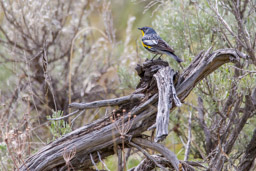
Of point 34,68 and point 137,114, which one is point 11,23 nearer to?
point 34,68

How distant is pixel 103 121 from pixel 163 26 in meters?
2.85

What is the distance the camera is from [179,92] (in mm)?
3273

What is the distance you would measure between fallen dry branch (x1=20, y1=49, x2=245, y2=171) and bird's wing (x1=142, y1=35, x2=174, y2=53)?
0.89 meters

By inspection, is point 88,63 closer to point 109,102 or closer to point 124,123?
point 124,123

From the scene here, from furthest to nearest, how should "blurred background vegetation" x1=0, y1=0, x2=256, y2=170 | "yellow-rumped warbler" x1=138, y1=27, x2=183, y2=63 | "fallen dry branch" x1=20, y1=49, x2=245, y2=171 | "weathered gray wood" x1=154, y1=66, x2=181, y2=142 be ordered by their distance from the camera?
"blurred background vegetation" x1=0, y1=0, x2=256, y2=170 → "yellow-rumped warbler" x1=138, y1=27, x2=183, y2=63 → "fallen dry branch" x1=20, y1=49, x2=245, y2=171 → "weathered gray wood" x1=154, y1=66, x2=181, y2=142

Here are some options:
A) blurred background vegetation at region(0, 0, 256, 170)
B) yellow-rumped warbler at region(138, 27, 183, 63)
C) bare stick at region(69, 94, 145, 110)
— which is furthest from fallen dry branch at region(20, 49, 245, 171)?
yellow-rumped warbler at region(138, 27, 183, 63)

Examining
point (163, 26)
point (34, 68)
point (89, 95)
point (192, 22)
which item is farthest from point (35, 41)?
point (192, 22)

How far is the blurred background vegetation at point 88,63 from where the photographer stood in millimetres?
4711

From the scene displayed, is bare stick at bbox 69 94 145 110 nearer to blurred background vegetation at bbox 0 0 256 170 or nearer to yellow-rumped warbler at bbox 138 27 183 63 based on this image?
blurred background vegetation at bbox 0 0 256 170

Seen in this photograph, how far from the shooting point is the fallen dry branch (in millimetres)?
3234

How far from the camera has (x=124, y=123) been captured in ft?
10.6

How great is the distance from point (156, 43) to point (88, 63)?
3498mm

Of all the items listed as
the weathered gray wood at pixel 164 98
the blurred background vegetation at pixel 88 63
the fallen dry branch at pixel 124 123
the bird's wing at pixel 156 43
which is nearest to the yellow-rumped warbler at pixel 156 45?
the bird's wing at pixel 156 43

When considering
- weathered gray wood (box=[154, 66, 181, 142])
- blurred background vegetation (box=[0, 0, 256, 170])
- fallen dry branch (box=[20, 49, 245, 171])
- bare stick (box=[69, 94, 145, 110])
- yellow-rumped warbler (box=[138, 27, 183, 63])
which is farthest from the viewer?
blurred background vegetation (box=[0, 0, 256, 170])
